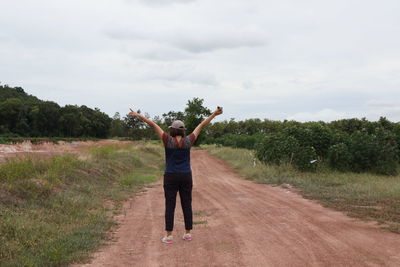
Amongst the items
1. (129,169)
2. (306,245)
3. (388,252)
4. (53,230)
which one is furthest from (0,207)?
(129,169)

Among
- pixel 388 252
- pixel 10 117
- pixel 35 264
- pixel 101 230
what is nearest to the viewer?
pixel 35 264

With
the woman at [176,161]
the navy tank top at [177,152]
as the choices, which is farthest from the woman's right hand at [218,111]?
the navy tank top at [177,152]

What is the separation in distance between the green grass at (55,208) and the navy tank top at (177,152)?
6.17 feet

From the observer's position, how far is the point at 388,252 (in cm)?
605

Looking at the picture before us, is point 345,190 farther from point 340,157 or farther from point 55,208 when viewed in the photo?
point 55,208

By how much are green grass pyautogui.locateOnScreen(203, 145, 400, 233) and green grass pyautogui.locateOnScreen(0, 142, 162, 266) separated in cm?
581

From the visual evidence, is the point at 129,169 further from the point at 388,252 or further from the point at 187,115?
the point at 187,115

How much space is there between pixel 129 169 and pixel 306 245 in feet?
50.1

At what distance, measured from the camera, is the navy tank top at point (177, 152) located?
6469mm

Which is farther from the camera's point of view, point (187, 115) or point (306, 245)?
point (187, 115)

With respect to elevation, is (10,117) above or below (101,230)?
above

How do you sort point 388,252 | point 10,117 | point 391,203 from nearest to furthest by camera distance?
1. point 388,252
2. point 391,203
3. point 10,117

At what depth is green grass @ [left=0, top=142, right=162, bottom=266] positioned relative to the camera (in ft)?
19.2

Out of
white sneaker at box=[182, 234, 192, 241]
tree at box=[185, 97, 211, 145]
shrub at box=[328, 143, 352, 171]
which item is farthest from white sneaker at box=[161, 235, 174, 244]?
tree at box=[185, 97, 211, 145]
